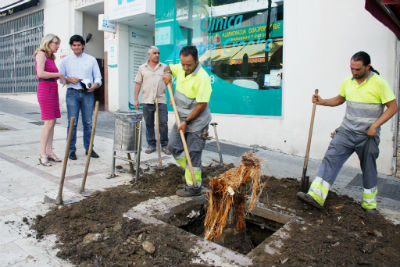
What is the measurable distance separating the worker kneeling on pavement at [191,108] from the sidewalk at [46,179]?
0.95 metres

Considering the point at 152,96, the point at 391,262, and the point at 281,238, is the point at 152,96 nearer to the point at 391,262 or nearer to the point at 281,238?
the point at 281,238

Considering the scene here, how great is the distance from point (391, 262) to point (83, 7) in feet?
42.5

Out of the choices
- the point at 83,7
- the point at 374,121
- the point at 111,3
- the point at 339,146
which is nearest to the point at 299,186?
the point at 339,146

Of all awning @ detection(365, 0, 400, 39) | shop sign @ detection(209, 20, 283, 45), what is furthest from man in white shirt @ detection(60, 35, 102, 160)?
awning @ detection(365, 0, 400, 39)

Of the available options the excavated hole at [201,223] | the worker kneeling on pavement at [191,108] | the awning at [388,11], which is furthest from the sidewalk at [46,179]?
the awning at [388,11]

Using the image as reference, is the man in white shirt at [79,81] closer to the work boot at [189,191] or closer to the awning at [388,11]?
the work boot at [189,191]

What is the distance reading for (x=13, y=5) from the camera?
49.5 ft

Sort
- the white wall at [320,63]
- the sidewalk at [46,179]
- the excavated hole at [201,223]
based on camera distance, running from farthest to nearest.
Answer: the white wall at [320,63] < the excavated hole at [201,223] < the sidewalk at [46,179]

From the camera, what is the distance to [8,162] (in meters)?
5.34

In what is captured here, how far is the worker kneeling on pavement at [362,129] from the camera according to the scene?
363 centimetres

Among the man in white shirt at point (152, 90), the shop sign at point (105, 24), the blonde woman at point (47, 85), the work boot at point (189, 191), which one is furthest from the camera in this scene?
the shop sign at point (105, 24)

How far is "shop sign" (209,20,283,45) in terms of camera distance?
7021 millimetres

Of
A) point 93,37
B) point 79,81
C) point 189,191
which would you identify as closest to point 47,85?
point 79,81

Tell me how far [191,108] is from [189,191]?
1105 mm
